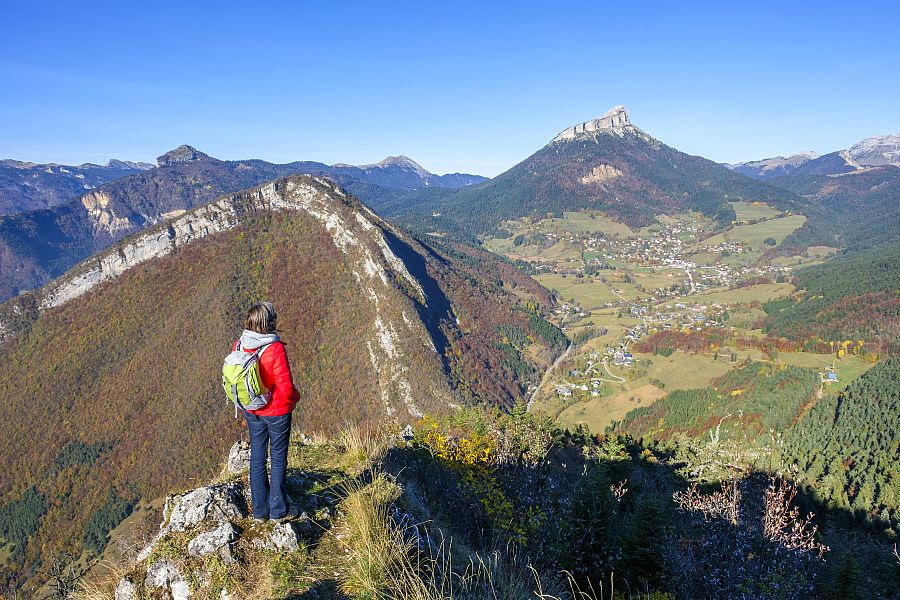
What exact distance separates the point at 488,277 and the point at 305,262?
9383 centimetres

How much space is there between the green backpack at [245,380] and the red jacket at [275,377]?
9cm

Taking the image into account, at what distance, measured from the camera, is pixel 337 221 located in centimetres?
13288

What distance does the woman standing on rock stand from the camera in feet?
19.5

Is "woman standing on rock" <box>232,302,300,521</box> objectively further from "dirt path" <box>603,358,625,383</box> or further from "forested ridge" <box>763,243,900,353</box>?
"forested ridge" <box>763,243,900,353</box>

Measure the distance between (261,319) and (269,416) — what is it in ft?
4.76

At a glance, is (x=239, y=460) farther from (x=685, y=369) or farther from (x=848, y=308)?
(x=848, y=308)

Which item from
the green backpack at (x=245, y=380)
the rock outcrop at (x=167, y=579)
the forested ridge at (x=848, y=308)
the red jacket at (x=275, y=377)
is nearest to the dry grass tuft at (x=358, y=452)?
the red jacket at (x=275, y=377)

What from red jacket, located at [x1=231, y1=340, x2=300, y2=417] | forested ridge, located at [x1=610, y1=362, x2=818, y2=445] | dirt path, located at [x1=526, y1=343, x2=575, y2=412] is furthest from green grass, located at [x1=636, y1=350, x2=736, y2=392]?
red jacket, located at [x1=231, y1=340, x2=300, y2=417]

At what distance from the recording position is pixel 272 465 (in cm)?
586

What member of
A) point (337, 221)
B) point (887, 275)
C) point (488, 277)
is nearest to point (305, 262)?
point (337, 221)

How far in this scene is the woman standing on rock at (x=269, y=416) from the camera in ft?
19.5

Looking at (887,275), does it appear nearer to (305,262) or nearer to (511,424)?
(511,424)

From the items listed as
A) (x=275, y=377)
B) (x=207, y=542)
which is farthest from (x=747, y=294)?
(x=207, y=542)

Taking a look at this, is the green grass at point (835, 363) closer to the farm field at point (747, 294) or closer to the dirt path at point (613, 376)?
the dirt path at point (613, 376)
